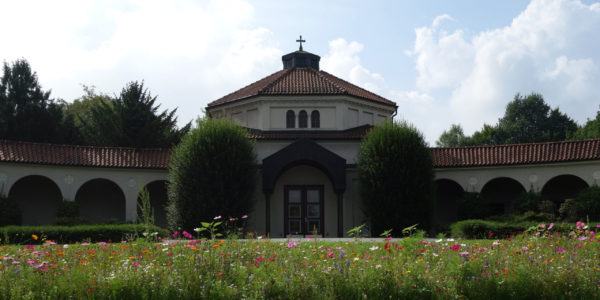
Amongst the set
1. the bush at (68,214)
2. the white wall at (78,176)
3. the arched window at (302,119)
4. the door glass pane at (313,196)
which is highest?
the arched window at (302,119)

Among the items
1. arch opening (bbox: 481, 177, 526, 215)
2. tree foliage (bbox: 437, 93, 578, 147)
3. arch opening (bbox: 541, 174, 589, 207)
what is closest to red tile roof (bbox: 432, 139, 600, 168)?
arch opening (bbox: 541, 174, 589, 207)

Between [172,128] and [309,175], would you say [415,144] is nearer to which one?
[309,175]

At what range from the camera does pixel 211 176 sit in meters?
29.8

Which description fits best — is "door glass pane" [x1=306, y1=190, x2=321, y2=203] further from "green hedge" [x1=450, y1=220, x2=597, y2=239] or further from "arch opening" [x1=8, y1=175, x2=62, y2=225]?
"arch opening" [x1=8, y1=175, x2=62, y2=225]

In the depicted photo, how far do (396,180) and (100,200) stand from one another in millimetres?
18447

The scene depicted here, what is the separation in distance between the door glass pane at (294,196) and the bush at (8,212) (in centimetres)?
1428

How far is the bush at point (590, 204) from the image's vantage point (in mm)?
28641

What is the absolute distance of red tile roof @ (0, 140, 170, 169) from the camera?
31891mm

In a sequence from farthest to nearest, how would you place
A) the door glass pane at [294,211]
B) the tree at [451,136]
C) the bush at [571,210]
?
1. the tree at [451,136]
2. the door glass pane at [294,211]
3. the bush at [571,210]

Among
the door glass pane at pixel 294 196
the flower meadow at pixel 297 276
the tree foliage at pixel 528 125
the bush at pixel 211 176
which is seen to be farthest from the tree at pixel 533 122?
the flower meadow at pixel 297 276

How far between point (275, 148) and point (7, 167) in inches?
565

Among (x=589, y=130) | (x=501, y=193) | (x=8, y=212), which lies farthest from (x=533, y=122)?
(x=8, y=212)

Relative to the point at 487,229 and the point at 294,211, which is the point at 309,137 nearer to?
the point at 294,211

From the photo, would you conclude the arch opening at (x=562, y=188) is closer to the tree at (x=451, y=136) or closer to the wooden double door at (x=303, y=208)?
the wooden double door at (x=303, y=208)
